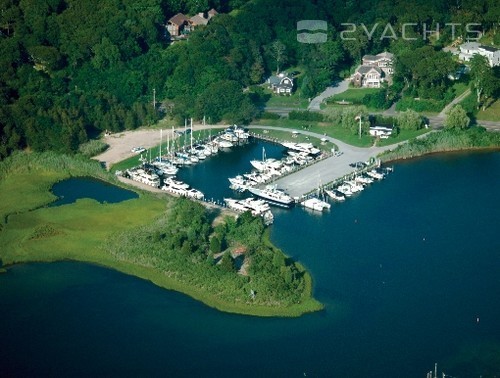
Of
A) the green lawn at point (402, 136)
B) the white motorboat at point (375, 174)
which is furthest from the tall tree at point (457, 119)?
the white motorboat at point (375, 174)

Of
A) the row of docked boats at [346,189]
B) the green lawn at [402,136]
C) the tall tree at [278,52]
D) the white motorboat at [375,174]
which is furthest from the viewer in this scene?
the tall tree at [278,52]

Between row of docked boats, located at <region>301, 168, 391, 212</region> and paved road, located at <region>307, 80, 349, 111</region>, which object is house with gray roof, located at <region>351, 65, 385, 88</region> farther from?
row of docked boats, located at <region>301, 168, 391, 212</region>

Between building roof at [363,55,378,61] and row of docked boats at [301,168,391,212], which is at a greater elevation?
building roof at [363,55,378,61]

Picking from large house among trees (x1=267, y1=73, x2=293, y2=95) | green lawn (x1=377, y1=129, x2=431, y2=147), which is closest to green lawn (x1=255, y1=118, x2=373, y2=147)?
green lawn (x1=377, y1=129, x2=431, y2=147)

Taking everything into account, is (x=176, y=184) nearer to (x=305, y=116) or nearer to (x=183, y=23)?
(x=305, y=116)

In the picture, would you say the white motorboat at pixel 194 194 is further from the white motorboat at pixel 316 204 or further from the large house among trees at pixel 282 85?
the large house among trees at pixel 282 85

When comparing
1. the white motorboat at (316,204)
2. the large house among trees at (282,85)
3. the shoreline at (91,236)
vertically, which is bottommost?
the shoreline at (91,236)
